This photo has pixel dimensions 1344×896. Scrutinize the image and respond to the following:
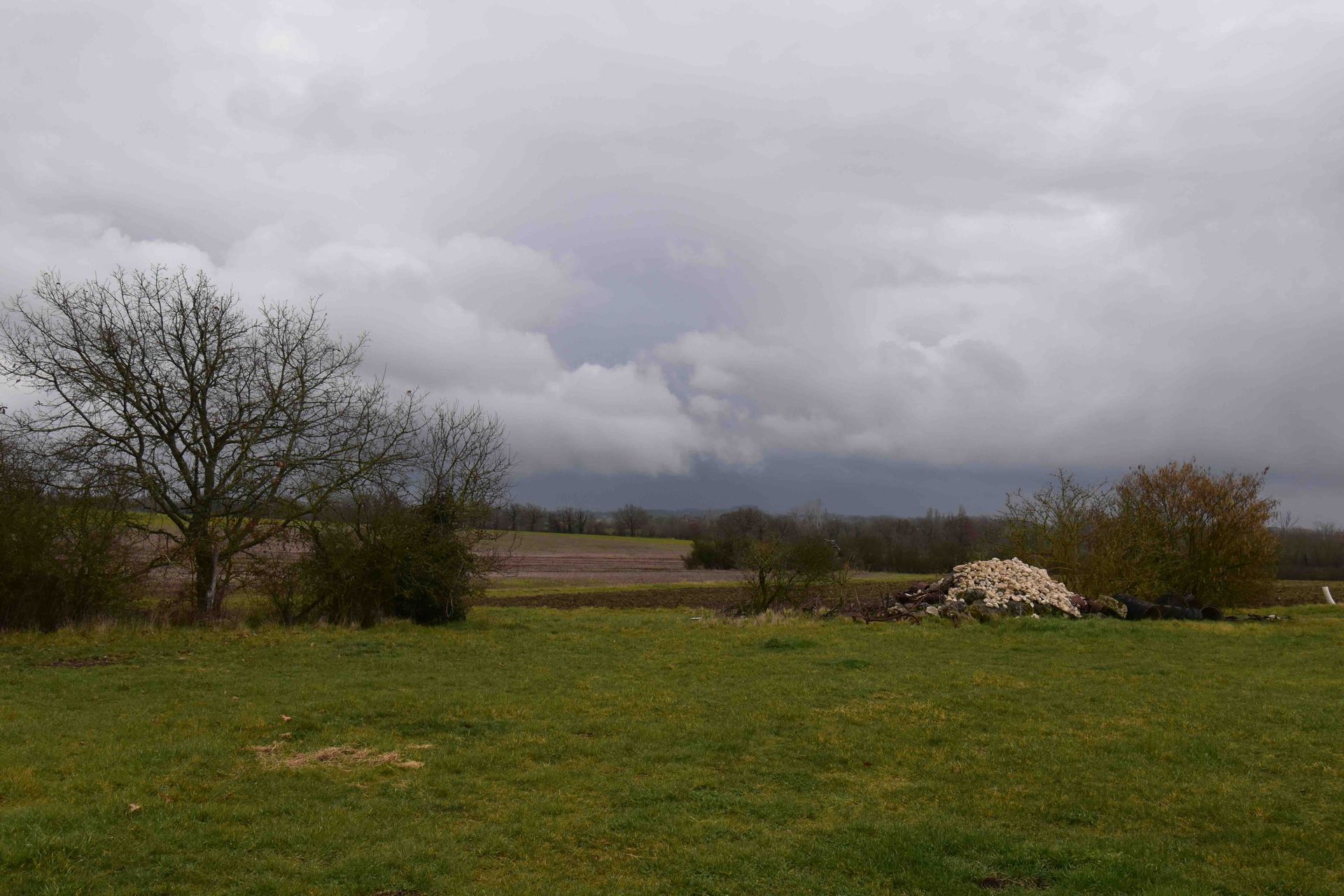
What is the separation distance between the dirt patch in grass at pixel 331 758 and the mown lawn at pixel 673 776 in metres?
0.16

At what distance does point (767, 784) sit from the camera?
828 centimetres

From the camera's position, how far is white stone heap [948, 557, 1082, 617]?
23797mm

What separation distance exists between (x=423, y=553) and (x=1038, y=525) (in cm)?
2391

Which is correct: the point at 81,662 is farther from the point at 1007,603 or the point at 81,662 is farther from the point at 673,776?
the point at 1007,603

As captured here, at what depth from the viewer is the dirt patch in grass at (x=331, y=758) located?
8508 millimetres

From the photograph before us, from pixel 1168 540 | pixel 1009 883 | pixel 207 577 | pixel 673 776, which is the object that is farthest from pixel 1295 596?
pixel 207 577

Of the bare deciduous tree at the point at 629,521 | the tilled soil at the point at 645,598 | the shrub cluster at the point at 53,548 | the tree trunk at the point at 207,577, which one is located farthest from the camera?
the bare deciduous tree at the point at 629,521

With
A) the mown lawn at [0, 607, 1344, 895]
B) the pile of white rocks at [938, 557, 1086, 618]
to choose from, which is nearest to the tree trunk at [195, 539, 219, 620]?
the mown lawn at [0, 607, 1344, 895]

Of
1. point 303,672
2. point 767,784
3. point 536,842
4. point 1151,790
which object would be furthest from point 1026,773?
point 303,672

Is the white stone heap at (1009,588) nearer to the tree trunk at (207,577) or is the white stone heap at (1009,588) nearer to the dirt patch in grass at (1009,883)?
the dirt patch in grass at (1009,883)

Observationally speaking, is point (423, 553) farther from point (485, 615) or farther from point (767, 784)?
point (767, 784)

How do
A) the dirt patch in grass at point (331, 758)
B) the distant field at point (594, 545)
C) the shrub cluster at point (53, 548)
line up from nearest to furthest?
the dirt patch in grass at point (331, 758) < the shrub cluster at point (53, 548) < the distant field at point (594, 545)

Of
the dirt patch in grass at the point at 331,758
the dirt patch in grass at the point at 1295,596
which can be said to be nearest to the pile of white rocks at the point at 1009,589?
the dirt patch in grass at the point at 1295,596

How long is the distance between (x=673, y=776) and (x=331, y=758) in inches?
147
